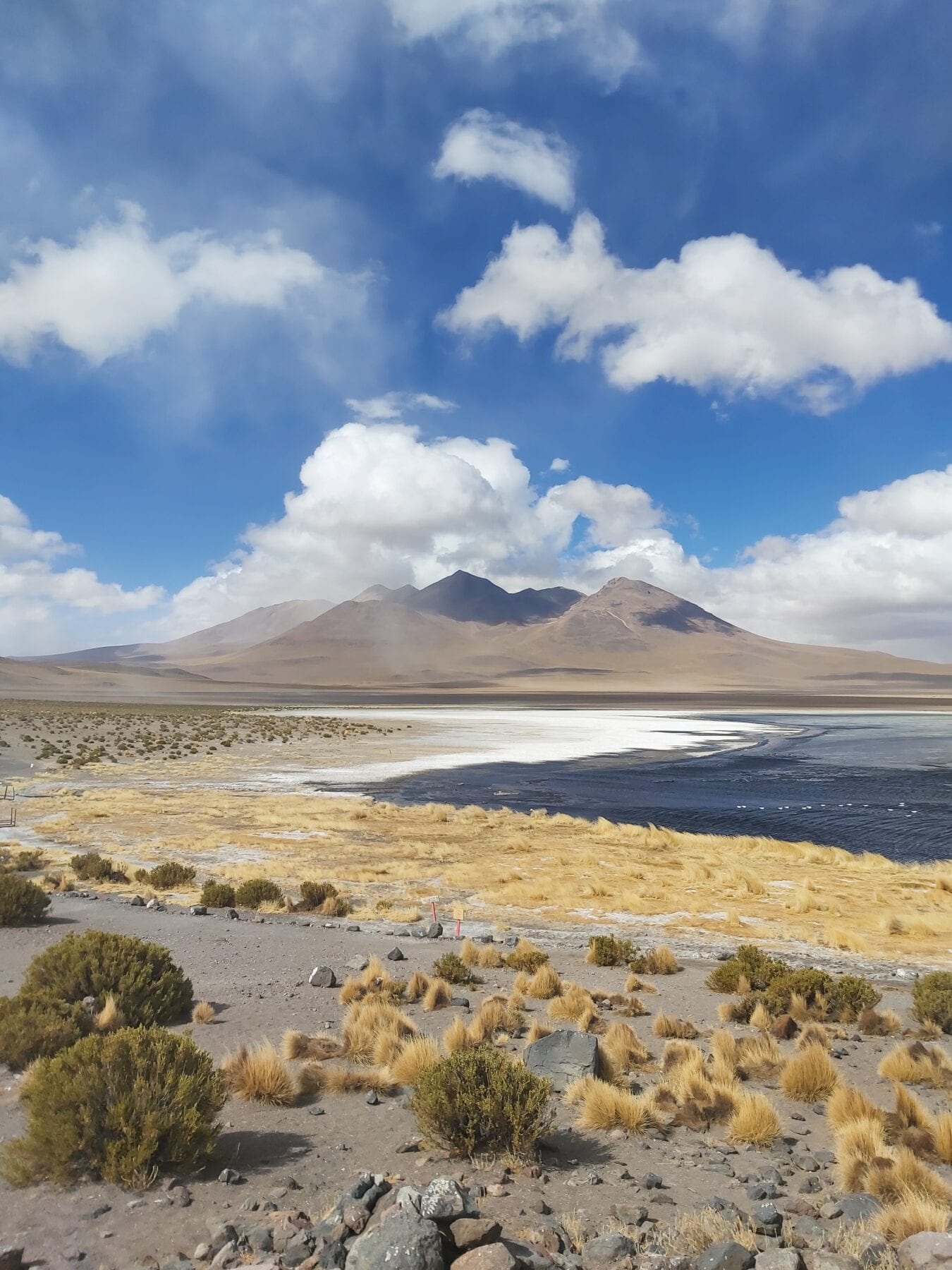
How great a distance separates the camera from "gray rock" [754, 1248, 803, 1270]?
461 cm

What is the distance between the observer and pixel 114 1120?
5.74m

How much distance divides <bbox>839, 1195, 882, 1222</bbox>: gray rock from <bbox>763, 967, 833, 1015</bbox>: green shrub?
5.03m

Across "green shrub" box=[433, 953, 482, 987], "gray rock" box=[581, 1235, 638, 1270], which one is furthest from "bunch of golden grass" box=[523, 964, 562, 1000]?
"gray rock" box=[581, 1235, 638, 1270]

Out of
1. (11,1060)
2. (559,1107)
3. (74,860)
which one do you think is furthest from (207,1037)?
(74,860)

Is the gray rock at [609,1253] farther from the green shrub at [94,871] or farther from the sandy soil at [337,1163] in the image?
the green shrub at [94,871]

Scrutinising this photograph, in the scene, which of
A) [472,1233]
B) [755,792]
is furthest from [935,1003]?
[755,792]

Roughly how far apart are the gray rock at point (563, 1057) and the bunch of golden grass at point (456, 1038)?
696mm

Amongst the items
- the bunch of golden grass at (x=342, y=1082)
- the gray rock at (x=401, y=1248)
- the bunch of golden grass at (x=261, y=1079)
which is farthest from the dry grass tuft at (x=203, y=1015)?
the gray rock at (x=401, y=1248)

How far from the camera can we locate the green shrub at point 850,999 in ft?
34.3

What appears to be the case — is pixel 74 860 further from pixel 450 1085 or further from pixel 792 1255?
pixel 792 1255

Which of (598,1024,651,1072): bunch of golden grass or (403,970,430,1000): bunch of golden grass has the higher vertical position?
(598,1024,651,1072): bunch of golden grass

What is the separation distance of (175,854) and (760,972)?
680 inches

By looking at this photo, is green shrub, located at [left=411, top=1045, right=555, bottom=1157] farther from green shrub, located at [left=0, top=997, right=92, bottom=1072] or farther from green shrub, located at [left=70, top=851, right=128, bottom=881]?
green shrub, located at [left=70, top=851, right=128, bottom=881]

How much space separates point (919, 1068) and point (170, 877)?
16145 mm
